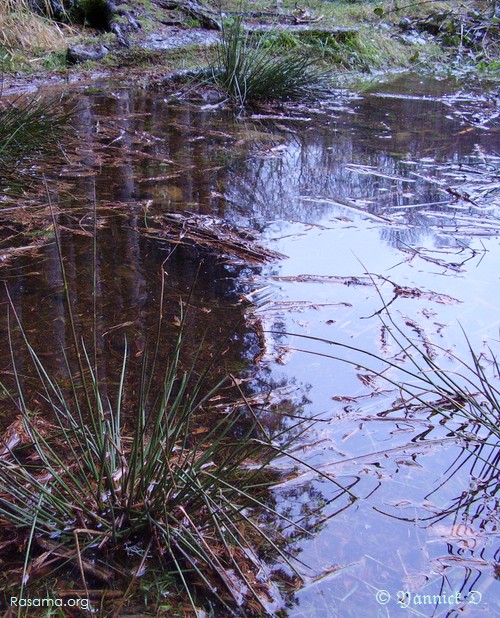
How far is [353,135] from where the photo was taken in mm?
4746

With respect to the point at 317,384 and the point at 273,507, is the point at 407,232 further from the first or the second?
the point at 273,507

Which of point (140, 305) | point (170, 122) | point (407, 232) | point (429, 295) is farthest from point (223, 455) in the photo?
point (170, 122)

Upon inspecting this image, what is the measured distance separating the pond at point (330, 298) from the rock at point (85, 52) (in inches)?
49.3

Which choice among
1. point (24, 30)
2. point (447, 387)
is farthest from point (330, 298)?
point (24, 30)

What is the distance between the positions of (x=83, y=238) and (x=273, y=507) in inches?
64.7

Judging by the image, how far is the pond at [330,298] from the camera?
1.43 meters

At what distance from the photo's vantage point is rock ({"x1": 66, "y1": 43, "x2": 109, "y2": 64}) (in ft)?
19.8

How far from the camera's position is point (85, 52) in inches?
241

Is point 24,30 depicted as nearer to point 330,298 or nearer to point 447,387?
point 330,298

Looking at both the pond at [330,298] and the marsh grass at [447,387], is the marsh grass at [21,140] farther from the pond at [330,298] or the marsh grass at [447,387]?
the marsh grass at [447,387]

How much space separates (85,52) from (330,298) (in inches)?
183

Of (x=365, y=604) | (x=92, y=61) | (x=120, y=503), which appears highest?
(x=92, y=61)

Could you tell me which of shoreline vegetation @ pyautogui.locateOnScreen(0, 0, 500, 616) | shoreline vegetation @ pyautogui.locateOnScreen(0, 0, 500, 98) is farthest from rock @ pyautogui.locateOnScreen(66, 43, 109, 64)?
shoreline vegetation @ pyautogui.locateOnScreen(0, 0, 500, 616)

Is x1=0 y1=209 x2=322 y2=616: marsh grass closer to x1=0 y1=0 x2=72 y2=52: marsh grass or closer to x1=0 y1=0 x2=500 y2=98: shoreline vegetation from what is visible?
x1=0 y1=0 x2=500 y2=98: shoreline vegetation
